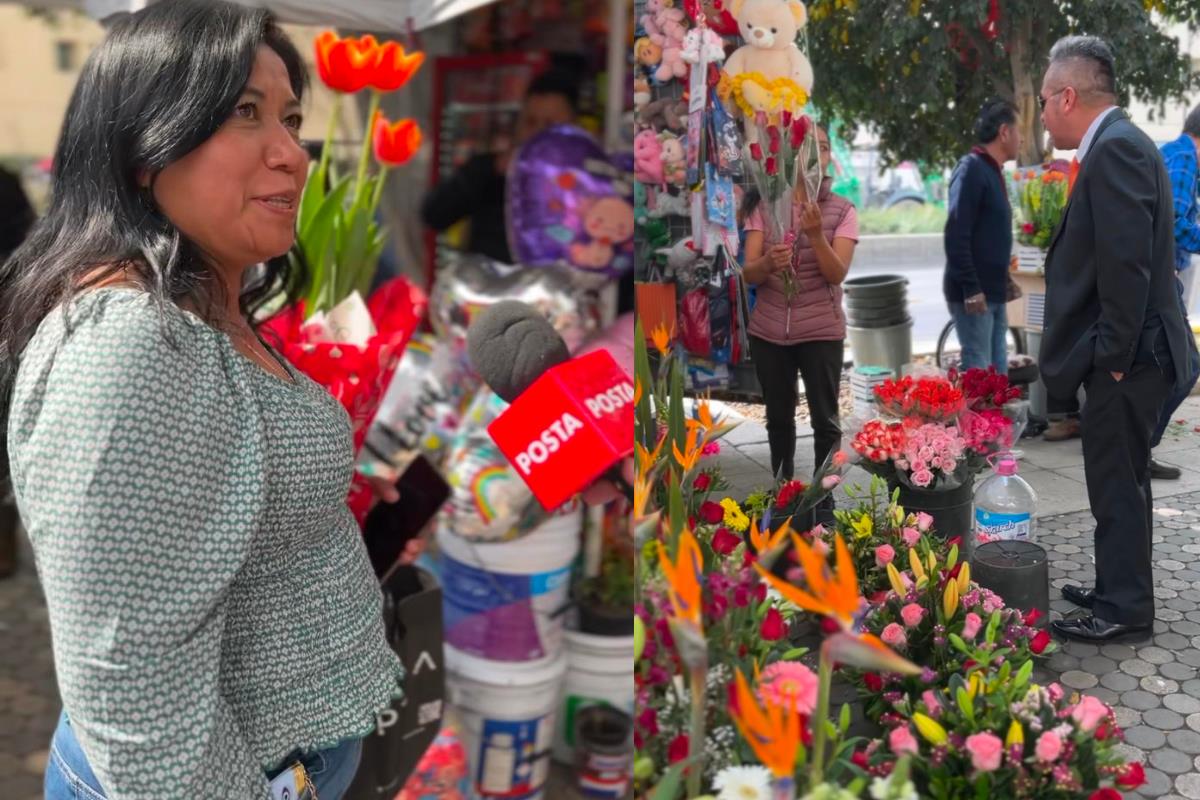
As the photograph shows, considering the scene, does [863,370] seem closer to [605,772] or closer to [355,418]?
[355,418]

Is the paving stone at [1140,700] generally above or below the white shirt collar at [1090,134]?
below

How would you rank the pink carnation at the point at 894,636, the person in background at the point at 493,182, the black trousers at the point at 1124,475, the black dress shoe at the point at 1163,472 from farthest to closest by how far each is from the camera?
the black dress shoe at the point at 1163,472 < the black trousers at the point at 1124,475 < the person in background at the point at 493,182 < the pink carnation at the point at 894,636

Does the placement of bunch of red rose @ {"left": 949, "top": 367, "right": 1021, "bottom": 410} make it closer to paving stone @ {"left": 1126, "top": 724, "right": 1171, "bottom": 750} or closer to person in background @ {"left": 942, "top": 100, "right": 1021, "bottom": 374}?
person in background @ {"left": 942, "top": 100, "right": 1021, "bottom": 374}

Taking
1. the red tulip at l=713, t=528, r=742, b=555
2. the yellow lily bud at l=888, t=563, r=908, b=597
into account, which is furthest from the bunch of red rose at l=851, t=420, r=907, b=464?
the red tulip at l=713, t=528, r=742, b=555

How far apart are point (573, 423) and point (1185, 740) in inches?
53.5

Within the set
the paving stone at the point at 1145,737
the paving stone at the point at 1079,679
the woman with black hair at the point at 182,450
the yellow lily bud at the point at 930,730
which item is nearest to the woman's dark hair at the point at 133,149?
the woman with black hair at the point at 182,450

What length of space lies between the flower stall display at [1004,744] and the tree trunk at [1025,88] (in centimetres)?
87

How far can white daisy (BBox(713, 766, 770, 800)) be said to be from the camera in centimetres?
91

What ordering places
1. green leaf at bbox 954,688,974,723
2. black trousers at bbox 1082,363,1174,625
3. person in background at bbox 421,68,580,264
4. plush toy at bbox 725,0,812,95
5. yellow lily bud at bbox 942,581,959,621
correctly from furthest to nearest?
black trousers at bbox 1082,363,1174,625 → person in background at bbox 421,68,580,264 → yellow lily bud at bbox 942,581,959,621 → green leaf at bbox 954,688,974,723 → plush toy at bbox 725,0,812,95

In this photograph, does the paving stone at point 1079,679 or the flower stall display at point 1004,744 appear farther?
the paving stone at point 1079,679

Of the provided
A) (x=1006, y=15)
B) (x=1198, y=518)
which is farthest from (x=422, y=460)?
(x=1198, y=518)

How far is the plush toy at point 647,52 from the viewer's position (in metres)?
1.00

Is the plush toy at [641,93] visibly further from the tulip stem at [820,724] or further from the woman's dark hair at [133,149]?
the tulip stem at [820,724]

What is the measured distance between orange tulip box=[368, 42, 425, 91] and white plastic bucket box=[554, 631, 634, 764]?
1013 mm
